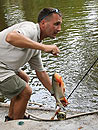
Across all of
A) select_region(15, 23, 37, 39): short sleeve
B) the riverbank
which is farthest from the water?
select_region(15, 23, 37, 39): short sleeve

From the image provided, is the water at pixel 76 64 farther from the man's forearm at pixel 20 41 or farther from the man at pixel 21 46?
the man's forearm at pixel 20 41

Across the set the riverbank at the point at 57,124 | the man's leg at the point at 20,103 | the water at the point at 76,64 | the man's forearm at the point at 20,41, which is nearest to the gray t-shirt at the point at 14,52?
the man's forearm at the point at 20,41

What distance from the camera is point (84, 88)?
761 cm

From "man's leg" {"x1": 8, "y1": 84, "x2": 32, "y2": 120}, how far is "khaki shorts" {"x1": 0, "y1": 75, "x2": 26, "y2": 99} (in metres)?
0.08

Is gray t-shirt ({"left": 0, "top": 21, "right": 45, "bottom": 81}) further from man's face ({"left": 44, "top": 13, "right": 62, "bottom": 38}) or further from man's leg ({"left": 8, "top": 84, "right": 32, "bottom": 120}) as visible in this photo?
man's leg ({"left": 8, "top": 84, "right": 32, "bottom": 120})

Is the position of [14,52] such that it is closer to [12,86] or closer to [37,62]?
[12,86]

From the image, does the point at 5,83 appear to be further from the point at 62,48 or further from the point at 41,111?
the point at 62,48

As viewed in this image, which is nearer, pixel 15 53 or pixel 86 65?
pixel 15 53

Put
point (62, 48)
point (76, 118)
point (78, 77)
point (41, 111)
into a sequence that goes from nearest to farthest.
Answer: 1. point (76, 118)
2. point (41, 111)
3. point (78, 77)
4. point (62, 48)

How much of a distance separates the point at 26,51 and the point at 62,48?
24.1ft

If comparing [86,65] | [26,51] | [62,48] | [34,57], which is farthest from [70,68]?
[26,51]

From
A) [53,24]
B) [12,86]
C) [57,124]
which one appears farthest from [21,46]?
[57,124]

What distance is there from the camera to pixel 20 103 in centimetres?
434

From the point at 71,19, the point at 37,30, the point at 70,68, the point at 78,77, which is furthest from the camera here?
the point at 71,19
